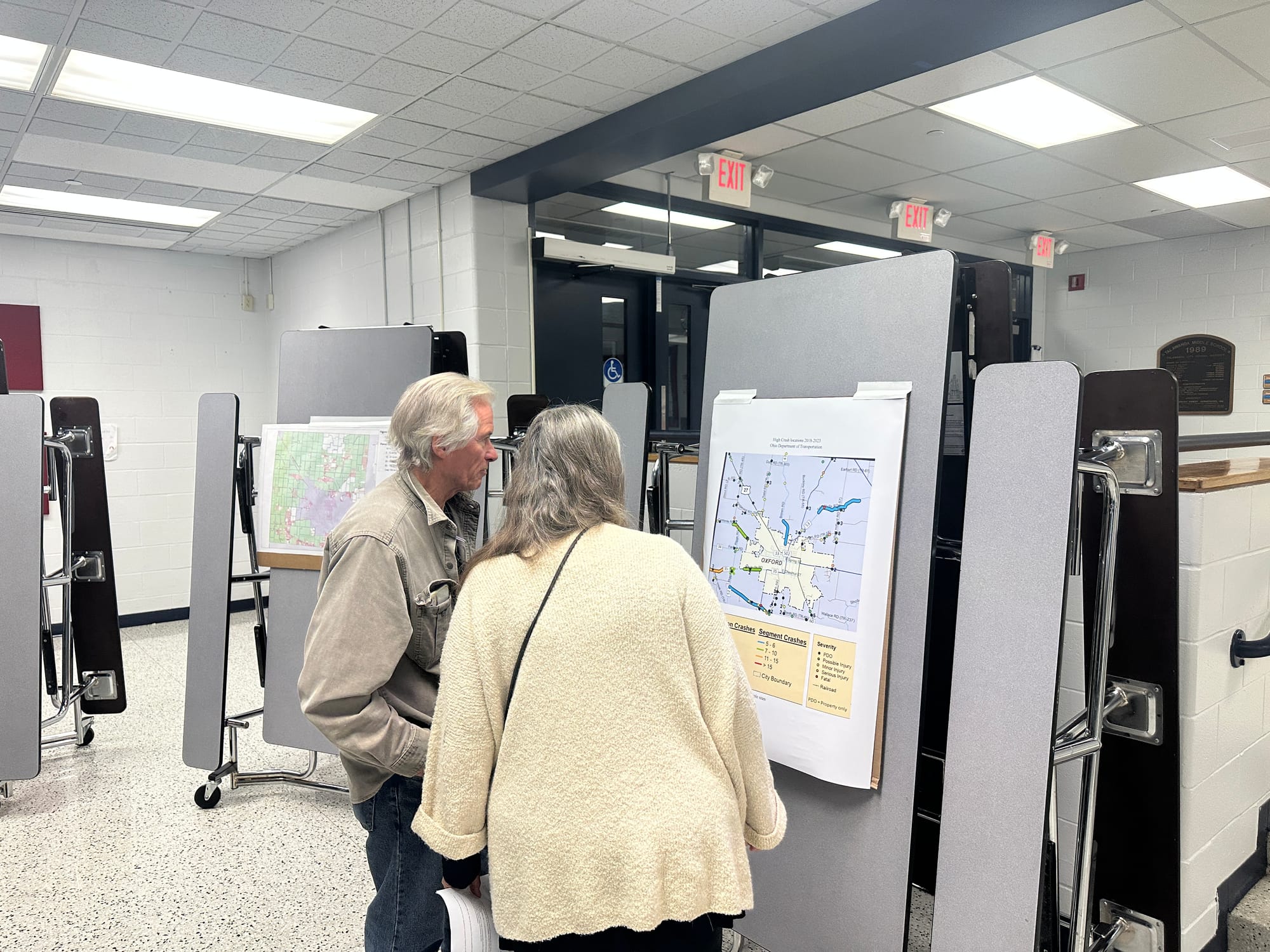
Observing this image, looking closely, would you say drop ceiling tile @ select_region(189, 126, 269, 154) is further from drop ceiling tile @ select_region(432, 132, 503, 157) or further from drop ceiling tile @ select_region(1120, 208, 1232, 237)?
drop ceiling tile @ select_region(1120, 208, 1232, 237)

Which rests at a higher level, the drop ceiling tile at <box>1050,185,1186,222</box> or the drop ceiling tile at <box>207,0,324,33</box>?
the drop ceiling tile at <box>1050,185,1186,222</box>

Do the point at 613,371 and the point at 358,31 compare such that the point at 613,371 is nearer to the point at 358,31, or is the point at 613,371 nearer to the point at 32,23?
the point at 358,31

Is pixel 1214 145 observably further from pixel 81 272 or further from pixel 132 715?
pixel 81 272

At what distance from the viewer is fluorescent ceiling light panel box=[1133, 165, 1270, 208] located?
5176 mm

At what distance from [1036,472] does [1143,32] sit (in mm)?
2902

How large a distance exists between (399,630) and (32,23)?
2.67m

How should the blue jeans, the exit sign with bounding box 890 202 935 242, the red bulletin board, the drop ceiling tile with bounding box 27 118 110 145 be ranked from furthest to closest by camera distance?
the exit sign with bounding box 890 202 935 242 < the red bulletin board < the drop ceiling tile with bounding box 27 118 110 145 < the blue jeans

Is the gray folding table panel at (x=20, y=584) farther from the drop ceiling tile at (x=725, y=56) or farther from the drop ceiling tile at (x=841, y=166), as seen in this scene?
the drop ceiling tile at (x=841, y=166)

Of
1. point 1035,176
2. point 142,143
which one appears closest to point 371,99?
point 142,143

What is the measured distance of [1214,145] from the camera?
4605 mm

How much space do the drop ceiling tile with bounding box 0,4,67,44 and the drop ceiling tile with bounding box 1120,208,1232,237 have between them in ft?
21.3

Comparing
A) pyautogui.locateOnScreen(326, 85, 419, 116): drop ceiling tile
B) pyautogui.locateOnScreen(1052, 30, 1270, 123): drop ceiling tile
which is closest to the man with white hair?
pyautogui.locateOnScreen(326, 85, 419, 116): drop ceiling tile

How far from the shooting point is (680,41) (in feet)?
10.0

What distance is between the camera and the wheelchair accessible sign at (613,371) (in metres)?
5.23
